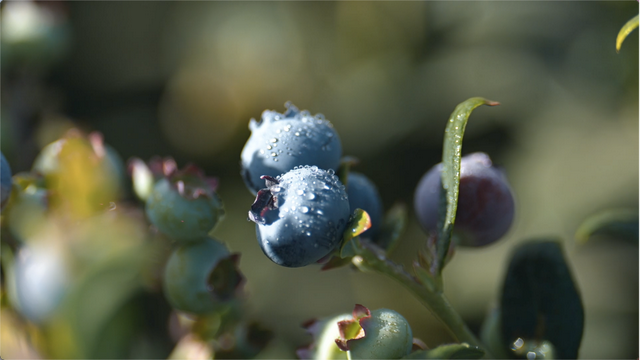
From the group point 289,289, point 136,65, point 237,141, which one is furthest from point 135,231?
point 136,65

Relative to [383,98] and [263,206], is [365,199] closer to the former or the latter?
[263,206]

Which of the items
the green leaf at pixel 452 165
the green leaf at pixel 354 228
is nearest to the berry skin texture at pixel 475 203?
the green leaf at pixel 452 165

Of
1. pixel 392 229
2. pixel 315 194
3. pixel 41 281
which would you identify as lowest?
pixel 41 281

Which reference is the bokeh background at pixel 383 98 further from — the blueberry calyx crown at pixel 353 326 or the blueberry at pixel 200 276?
the blueberry calyx crown at pixel 353 326

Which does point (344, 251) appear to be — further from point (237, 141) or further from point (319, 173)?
point (237, 141)

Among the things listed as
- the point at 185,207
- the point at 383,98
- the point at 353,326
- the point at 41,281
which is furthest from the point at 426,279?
the point at 383,98

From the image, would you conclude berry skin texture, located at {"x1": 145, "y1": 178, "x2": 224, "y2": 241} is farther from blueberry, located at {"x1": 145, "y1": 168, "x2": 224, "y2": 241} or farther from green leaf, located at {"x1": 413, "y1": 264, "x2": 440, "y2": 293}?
green leaf, located at {"x1": 413, "y1": 264, "x2": 440, "y2": 293}

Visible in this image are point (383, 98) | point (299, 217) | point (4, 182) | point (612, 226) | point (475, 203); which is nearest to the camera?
point (299, 217)
